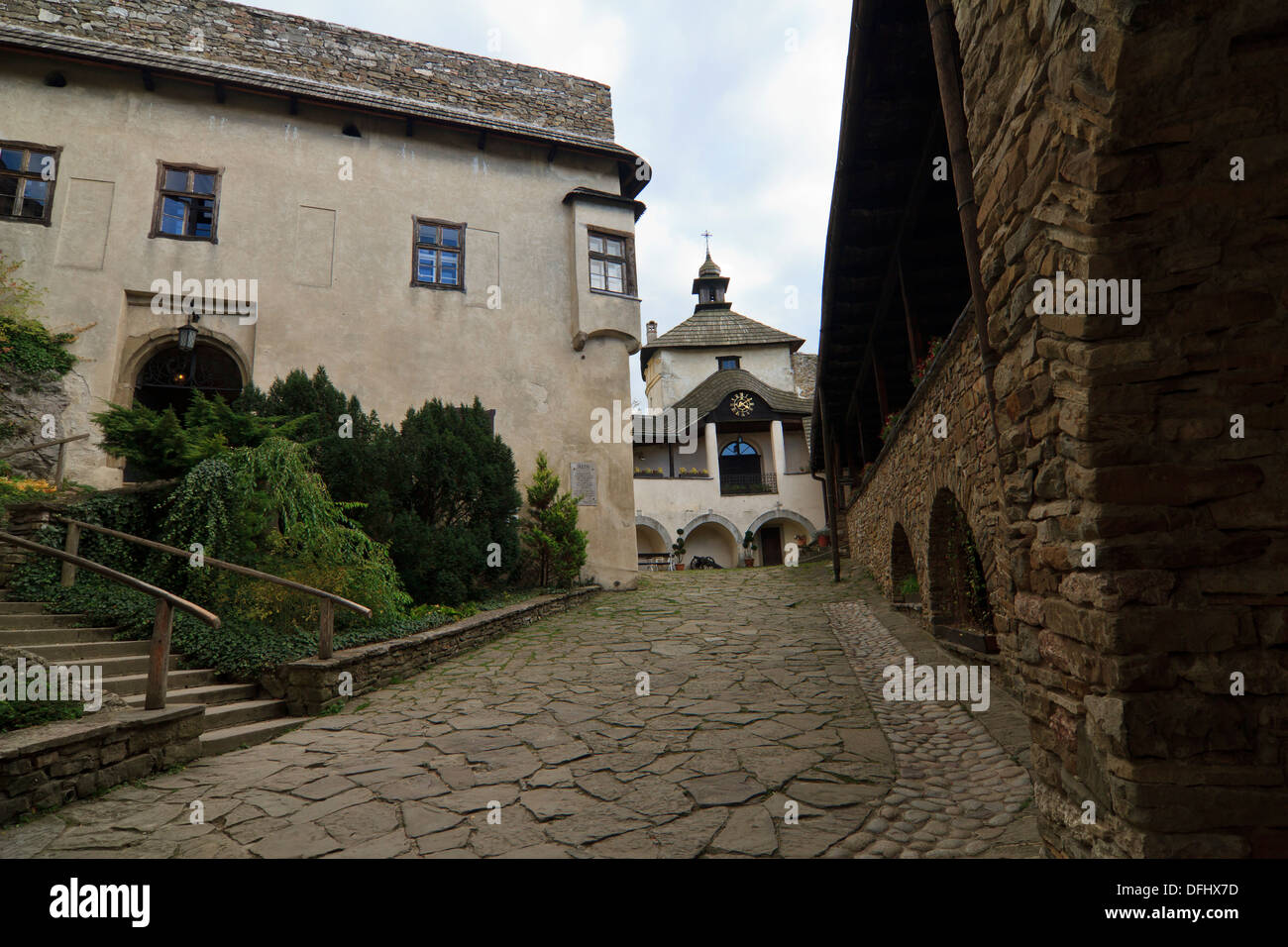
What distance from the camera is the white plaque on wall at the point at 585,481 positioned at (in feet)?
42.9

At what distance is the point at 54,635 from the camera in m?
5.61

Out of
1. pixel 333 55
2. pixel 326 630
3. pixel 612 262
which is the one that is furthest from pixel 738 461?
pixel 326 630

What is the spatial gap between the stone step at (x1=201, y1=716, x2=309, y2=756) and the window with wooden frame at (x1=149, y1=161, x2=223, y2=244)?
993cm

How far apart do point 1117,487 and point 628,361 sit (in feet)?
39.2

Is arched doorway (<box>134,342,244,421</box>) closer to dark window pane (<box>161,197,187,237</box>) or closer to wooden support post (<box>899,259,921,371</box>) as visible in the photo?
dark window pane (<box>161,197,187,237</box>)

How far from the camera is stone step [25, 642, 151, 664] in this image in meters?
5.21

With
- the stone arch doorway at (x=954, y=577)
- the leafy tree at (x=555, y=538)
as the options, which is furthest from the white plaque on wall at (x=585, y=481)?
the stone arch doorway at (x=954, y=577)

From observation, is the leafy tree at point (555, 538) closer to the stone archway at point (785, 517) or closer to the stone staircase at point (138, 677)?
the stone staircase at point (138, 677)

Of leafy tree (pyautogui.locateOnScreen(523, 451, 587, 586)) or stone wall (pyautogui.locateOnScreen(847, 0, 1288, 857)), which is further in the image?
leafy tree (pyautogui.locateOnScreen(523, 451, 587, 586))

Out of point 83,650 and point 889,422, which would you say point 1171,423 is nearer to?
point 889,422

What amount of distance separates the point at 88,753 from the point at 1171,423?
5538 millimetres

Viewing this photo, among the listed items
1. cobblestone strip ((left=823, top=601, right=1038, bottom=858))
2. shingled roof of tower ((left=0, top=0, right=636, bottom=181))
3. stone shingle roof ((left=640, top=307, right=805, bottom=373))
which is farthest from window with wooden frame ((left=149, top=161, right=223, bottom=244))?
stone shingle roof ((left=640, top=307, right=805, bottom=373))
